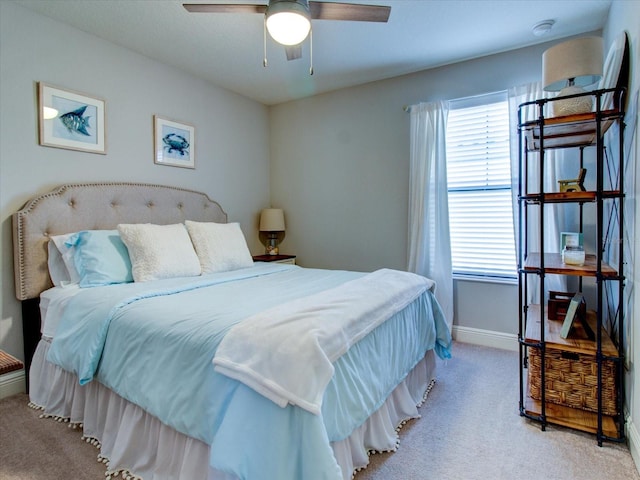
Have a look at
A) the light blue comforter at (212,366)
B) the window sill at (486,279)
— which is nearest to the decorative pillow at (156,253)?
the light blue comforter at (212,366)

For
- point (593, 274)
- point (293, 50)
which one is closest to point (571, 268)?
point (593, 274)

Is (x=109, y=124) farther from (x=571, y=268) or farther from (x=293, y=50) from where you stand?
(x=571, y=268)

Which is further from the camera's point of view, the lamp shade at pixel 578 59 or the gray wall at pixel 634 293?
the lamp shade at pixel 578 59

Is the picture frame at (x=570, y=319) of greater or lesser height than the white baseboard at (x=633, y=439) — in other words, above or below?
above

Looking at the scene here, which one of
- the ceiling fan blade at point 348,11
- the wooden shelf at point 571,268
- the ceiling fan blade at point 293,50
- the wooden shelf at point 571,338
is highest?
the ceiling fan blade at point 348,11

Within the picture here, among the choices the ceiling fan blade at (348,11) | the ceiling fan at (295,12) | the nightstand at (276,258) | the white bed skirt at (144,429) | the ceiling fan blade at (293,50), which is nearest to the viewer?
the white bed skirt at (144,429)

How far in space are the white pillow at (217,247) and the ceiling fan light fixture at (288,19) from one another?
5.39 ft

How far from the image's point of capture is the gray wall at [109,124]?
7.63 ft

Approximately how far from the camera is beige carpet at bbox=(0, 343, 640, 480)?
1612 mm

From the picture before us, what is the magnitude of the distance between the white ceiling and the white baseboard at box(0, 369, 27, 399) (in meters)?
2.44

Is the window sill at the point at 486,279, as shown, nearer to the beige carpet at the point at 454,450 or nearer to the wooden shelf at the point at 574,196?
the beige carpet at the point at 454,450

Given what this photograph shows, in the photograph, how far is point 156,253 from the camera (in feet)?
8.08

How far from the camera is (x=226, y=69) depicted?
11.0 ft

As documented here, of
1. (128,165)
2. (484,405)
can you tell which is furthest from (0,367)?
(484,405)
